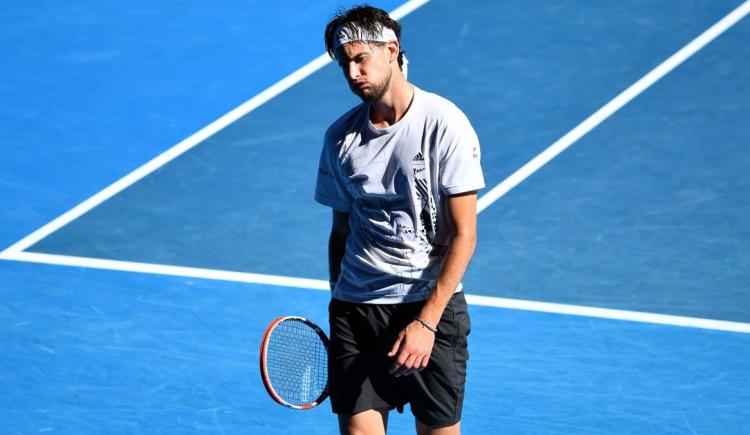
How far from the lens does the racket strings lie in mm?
4949

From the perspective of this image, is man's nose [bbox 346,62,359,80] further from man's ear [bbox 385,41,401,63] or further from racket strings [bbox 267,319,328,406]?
racket strings [bbox 267,319,328,406]

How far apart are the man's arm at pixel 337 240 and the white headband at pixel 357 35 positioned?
68 centimetres

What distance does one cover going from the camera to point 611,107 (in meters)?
10.1

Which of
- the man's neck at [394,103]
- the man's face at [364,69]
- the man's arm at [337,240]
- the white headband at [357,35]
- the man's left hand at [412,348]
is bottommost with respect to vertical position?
the man's left hand at [412,348]

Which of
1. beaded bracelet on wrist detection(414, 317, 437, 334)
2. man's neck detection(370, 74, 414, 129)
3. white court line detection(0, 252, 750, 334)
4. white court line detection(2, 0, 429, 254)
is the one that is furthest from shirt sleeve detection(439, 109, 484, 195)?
white court line detection(2, 0, 429, 254)

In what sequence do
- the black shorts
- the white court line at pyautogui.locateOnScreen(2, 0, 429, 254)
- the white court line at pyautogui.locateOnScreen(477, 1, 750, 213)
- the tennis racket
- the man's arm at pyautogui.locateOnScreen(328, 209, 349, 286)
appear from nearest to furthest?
the black shorts < the man's arm at pyautogui.locateOnScreen(328, 209, 349, 286) < the tennis racket < the white court line at pyautogui.locateOnScreen(2, 0, 429, 254) < the white court line at pyautogui.locateOnScreen(477, 1, 750, 213)

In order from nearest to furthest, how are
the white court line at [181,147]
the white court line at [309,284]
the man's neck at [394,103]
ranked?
the man's neck at [394,103], the white court line at [309,284], the white court line at [181,147]

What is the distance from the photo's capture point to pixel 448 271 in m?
4.38

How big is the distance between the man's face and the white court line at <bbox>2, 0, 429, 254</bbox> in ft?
16.3

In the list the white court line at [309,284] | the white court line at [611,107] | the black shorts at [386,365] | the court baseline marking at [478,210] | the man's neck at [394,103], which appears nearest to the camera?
the man's neck at [394,103]

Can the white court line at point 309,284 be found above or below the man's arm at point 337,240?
below

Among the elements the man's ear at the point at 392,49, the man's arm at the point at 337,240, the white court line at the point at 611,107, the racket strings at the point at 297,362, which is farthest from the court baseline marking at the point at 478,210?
the man's ear at the point at 392,49

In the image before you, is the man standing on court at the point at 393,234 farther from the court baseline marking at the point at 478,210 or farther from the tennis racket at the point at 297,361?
the court baseline marking at the point at 478,210

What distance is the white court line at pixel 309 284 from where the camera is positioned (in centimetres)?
760
